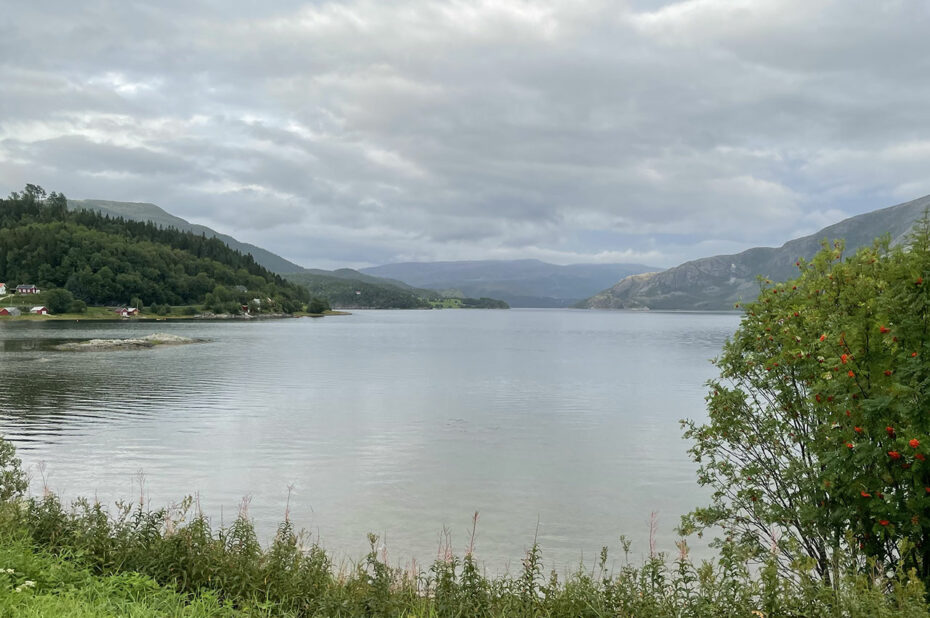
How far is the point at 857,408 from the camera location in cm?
1032

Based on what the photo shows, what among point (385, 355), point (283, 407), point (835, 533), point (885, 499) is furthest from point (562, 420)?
point (385, 355)

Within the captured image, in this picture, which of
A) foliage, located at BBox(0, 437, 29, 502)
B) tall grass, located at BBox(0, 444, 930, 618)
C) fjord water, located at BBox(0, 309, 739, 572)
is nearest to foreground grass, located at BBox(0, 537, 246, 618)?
tall grass, located at BBox(0, 444, 930, 618)

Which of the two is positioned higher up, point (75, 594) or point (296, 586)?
point (75, 594)

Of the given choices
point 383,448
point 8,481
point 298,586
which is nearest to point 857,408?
point 298,586

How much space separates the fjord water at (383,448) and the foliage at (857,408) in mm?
9935

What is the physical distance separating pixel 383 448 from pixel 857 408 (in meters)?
32.0

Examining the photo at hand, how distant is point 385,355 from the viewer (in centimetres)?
11256

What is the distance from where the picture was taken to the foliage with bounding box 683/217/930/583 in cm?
959

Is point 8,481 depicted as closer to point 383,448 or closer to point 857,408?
point 857,408

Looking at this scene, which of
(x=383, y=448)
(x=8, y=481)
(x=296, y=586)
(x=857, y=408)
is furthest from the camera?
(x=383, y=448)

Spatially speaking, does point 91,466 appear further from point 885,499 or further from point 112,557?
point 885,499

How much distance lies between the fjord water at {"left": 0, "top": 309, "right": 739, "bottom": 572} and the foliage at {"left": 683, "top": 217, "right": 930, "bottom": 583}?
9.93m

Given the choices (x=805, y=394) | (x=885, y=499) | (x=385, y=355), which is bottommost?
(x=385, y=355)

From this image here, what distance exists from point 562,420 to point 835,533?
37916 mm
